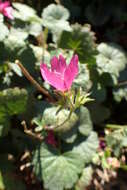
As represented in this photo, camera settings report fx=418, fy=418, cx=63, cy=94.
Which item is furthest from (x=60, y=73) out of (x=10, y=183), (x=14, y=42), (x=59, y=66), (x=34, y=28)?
(x=10, y=183)

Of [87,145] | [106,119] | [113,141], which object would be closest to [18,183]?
[87,145]

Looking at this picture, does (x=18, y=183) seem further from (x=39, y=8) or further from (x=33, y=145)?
(x=39, y=8)

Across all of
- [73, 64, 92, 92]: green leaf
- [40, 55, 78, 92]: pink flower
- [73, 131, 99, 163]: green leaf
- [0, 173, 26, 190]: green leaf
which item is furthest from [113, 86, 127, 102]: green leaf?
[40, 55, 78, 92]: pink flower

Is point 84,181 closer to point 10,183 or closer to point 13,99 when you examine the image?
point 10,183

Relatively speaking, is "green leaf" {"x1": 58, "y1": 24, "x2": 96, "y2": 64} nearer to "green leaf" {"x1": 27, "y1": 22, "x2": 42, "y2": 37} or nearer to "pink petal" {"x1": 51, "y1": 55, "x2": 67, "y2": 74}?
"green leaf" {"x1": 27, "y1": 22, "x2": 42, "y2": 37}

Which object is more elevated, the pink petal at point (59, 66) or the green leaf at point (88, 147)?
the pink petal at point (59, 66)

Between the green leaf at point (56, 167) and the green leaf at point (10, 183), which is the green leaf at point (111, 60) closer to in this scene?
the green leaf at point (56, 167)

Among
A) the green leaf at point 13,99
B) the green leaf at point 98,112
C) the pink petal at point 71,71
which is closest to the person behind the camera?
the pink petal at point 71,71

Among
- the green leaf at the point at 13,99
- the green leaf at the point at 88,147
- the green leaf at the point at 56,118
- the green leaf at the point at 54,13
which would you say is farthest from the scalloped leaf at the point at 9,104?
the green leaf at the point at 54,13
